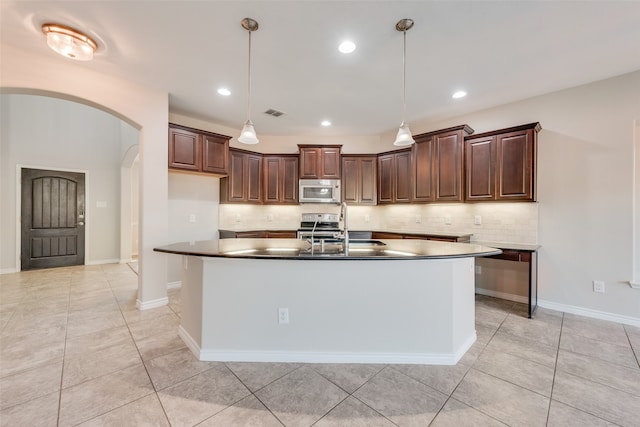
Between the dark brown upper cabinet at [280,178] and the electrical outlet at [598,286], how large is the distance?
14.1 ft

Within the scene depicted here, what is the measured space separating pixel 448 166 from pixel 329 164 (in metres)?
2.03

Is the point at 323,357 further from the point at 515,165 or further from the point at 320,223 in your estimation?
the point at 515,165

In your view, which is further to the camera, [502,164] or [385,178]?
[385,178]

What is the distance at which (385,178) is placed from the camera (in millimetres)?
4801

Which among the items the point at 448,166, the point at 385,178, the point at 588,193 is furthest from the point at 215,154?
the point at 588,193

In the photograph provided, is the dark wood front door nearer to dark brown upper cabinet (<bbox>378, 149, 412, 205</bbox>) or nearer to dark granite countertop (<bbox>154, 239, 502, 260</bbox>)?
dark granite countertop (<bbox>154, 239, 502, 260</bbox>)

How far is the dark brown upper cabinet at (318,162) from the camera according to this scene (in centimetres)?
482

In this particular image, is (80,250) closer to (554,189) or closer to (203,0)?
(203,0)

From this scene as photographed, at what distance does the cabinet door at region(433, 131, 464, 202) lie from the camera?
12.4ft

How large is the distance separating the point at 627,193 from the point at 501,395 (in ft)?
9.48

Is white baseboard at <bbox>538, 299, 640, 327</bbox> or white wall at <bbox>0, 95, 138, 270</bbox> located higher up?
white wall at <bbox>0, 95, 138, 270</bbox>

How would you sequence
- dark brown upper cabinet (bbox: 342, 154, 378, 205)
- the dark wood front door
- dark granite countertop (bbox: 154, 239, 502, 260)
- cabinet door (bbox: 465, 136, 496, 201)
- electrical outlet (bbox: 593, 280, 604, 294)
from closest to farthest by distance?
dark granite countertop (bbox: 154, 239, 502, 260)
electrical outlet (bbox: 593, 280, 604, 294)
cabinet door (bbox: 465, 136, 496, 201)
dark brown upper cabinet (bbox: 342, 154, 378, 205)
the dark wood front door

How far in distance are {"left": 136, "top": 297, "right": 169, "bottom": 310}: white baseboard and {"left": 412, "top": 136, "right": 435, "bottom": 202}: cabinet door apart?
4010 mm

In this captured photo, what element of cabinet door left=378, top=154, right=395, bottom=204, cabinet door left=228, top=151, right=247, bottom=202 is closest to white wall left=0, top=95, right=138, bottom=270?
cabinet door left=228, top=151, right=247, bottom=202
